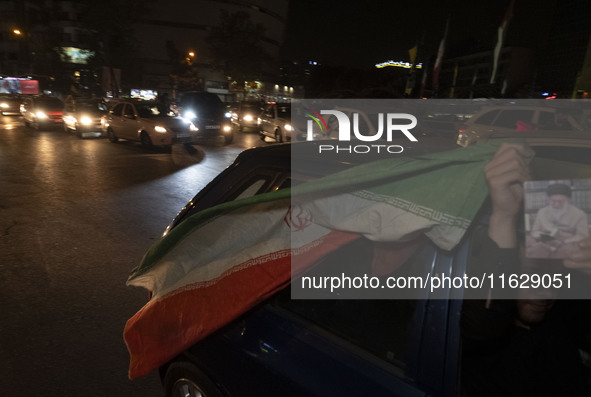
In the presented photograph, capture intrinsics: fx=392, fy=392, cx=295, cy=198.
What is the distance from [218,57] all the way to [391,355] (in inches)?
1772

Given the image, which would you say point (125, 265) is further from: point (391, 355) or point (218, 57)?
point (218, 57)

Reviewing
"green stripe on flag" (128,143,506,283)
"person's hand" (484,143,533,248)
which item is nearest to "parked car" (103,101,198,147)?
"green stripe on flag" (128,143,506,283)

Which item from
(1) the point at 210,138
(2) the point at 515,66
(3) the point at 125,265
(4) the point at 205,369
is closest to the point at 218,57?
(1) the point at 210,138

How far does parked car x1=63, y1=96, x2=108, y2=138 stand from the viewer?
16828mm

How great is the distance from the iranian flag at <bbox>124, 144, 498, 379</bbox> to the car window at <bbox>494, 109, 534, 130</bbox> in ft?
32.0

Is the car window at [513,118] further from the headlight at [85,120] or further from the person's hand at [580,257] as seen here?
the headlight at [85,120]

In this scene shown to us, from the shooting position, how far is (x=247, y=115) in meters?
22.6

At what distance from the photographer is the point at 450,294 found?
139 centimetres

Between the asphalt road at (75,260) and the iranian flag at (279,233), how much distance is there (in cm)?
152

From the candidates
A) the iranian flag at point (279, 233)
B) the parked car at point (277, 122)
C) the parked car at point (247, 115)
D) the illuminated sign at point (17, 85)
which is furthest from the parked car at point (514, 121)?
the illuminated sign at point (17, 85)

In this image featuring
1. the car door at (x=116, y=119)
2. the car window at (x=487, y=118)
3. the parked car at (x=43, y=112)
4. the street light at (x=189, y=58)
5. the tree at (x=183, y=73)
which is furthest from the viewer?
the street light at (x=189, y=58)

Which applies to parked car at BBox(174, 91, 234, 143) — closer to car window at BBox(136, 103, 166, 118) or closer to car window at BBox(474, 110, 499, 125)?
car window at BBox(136, 103, 166, 118)

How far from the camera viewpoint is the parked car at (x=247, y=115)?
22.6 metres

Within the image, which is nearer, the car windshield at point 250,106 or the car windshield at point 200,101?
the car windshield at point 200,101
